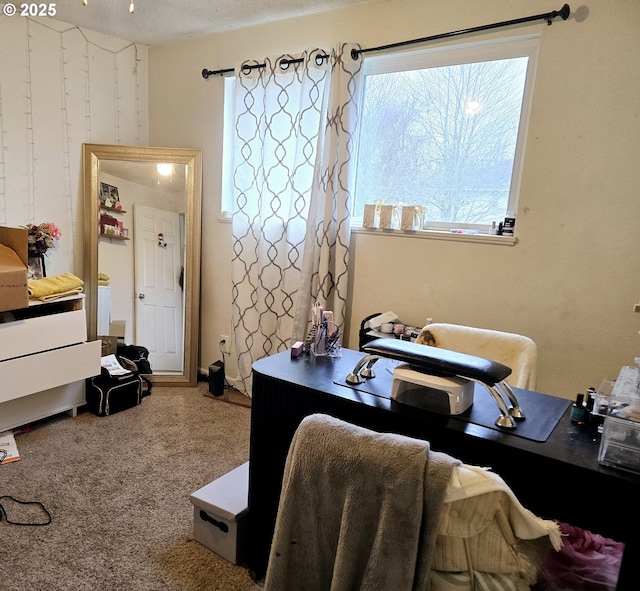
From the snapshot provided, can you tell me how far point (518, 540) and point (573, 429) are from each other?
0.38 m

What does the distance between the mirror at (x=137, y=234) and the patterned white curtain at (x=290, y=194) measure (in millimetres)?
400

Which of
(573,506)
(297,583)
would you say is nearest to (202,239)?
(297,583)

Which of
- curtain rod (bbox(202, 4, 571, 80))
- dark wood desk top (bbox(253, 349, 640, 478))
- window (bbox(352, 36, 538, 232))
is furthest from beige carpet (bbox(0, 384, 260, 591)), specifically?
curtain rod (bbox(202, 4, 571, 80))

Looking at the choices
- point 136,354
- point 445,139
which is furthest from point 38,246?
point 445,139

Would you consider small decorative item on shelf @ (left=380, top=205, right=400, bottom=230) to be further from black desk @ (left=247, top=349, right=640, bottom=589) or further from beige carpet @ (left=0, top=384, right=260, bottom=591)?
beige carpet @ (left=0, top=384, right=260, bottom=591)

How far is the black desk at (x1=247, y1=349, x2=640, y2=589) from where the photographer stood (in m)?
0.88

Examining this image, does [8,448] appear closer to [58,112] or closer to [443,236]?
[58,112]

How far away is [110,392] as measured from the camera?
8.64ft

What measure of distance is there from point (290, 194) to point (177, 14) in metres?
1.24

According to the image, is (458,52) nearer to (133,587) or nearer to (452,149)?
(452,149)

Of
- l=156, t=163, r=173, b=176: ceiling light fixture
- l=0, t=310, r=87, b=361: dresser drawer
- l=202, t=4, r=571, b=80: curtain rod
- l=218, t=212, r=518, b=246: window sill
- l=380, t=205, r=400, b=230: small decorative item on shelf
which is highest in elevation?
l=202, t=4, r=571, b=80: curtain rod

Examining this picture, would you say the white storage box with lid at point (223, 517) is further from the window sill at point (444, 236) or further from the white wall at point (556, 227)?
the window sill at point (444, 236)

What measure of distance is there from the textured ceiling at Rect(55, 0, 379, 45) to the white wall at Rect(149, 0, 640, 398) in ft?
0.57

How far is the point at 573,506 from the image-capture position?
921mm
